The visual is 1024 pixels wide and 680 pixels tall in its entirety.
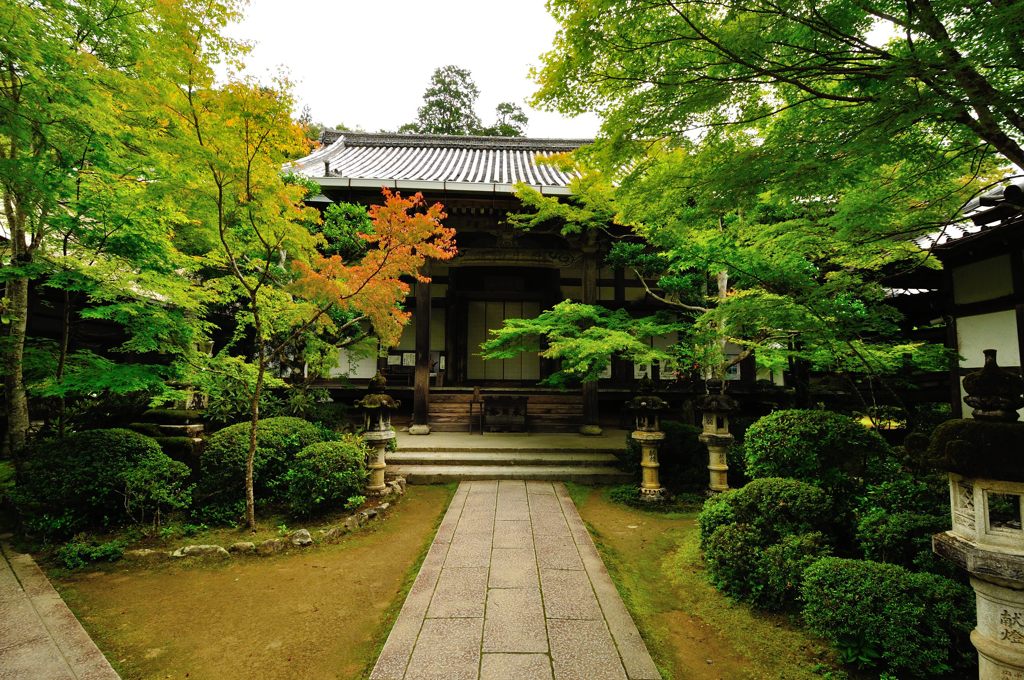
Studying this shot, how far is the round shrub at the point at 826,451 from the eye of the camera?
13.4 feet

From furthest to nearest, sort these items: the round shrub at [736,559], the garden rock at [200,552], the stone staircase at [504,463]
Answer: the stone staircase at [504,463] < the garden rock at [200,552] < the round shrub at [736,559]

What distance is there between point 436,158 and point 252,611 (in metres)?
14.5

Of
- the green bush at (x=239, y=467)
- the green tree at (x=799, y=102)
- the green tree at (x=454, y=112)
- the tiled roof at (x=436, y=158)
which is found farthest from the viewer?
the green tree at (x=454, y=112)

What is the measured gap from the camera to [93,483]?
4527 millimetres

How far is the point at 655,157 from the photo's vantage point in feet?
9.80

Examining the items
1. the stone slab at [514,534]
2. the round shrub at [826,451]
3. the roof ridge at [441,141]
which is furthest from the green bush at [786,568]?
the roof ridge at [441,141]

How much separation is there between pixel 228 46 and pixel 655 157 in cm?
431

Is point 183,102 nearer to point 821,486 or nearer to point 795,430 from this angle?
point 795,430

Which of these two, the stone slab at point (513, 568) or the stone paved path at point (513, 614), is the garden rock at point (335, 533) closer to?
the stone paved path at point (513, 614)

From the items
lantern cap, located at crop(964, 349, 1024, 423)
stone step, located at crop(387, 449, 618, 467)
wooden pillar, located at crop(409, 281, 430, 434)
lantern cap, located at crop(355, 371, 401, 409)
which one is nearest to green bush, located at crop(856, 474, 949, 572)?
lantern cap, located at crop(964, 349, 1024, 423)

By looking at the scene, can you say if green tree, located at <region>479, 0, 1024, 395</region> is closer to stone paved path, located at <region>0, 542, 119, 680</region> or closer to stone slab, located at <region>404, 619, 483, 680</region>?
stone slab, located at <region>404, 619, 483, 680</region>

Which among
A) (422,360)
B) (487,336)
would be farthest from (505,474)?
→ (487,336)

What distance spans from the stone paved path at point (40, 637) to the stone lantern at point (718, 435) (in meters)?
6.60

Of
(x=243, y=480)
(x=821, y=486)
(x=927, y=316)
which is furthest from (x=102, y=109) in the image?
(x=927, y=316)
